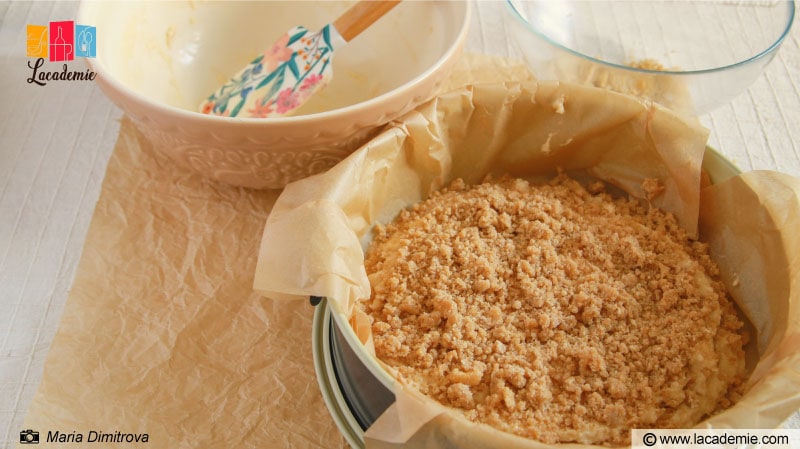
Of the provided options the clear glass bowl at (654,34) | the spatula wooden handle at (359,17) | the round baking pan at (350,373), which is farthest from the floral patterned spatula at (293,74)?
the round baking pan at (350,373)

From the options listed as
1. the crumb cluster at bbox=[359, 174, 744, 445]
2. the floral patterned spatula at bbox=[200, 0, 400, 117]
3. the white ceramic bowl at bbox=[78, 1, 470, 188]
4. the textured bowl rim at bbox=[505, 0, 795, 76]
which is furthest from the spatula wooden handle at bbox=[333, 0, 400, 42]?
the crumb cluster at bbox=[359, 174, 744, 445]

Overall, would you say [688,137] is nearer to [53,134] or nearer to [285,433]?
[285,433]

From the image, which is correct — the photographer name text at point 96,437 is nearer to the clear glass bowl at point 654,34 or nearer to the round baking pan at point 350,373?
the round baking pan at point 350,373

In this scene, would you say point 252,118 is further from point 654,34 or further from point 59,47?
point 654,34

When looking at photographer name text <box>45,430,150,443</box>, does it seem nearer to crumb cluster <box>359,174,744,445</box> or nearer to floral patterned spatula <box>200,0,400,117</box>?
crumb cluster <box>359,174,744,445</box>

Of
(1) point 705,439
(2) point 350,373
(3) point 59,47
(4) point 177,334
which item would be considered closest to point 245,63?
(3) point 59,47

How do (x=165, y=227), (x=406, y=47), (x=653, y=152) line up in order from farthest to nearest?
(x=406, y=47) < (x=165, y=227) < (x=653, y=152)

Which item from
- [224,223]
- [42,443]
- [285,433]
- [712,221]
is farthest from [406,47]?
[42,443]
